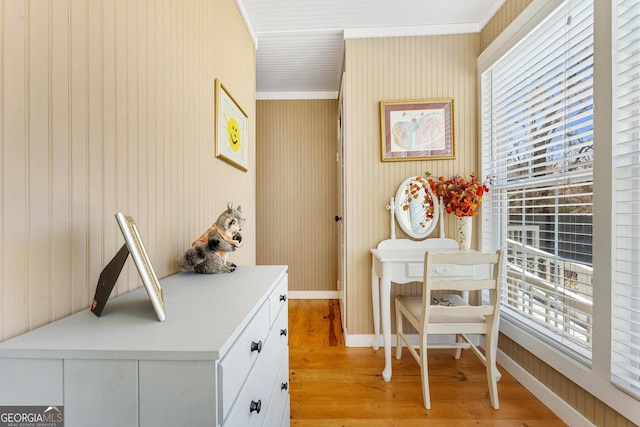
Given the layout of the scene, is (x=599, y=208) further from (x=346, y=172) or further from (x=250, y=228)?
(x=250, y=228)

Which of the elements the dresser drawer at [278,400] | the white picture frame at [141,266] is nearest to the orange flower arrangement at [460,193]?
the dresser drawer at [278,400]

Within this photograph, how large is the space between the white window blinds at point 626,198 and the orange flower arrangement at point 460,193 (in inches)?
33.4

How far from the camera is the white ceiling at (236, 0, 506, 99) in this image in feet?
6.58

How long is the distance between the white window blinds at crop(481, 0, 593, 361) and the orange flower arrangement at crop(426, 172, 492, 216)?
0.15 metres

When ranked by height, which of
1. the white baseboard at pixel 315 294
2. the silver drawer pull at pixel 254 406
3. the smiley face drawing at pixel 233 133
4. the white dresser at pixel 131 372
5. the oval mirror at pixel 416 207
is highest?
the smiley face drawing at pixel 233 133

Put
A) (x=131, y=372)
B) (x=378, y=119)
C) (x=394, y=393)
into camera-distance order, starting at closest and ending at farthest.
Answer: (x=131, y=372), (x=394, y=393), (x=378, y=119)

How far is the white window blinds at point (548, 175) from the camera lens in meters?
1.33

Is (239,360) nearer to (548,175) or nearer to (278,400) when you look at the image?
(278,400)

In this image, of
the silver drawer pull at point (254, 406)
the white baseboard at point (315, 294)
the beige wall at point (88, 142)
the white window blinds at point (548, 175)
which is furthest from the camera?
the white baseboard at point (315, 294)

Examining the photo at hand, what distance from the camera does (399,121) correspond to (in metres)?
2.25

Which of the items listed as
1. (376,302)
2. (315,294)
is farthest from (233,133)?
(315,294)

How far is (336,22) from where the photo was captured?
2.18 meters

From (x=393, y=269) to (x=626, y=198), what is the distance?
1149 millimetres

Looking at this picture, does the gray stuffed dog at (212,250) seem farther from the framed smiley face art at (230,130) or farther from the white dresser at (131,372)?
the framed smiley face art at (230,130)
